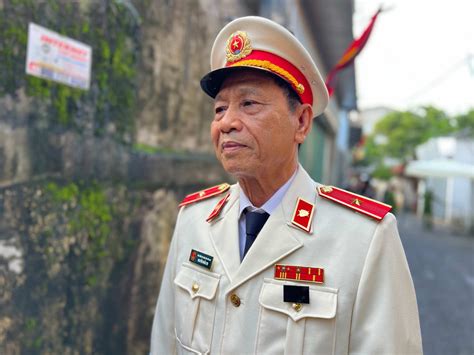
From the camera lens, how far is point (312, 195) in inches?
58.5

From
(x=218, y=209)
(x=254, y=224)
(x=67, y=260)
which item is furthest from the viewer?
(x=67, y=260)

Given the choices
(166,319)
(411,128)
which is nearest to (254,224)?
(166,319)

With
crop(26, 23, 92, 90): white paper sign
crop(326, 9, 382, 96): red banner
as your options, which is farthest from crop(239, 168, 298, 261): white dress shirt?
crop(326, 9, 382, 96): red banner

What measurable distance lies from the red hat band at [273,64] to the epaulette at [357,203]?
331 mm

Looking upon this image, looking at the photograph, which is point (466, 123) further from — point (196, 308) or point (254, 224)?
point (196, 308)

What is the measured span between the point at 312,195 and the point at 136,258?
5.47ft

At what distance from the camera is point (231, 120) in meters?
1.35

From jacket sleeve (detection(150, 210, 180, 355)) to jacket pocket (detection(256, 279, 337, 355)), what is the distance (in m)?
0.46

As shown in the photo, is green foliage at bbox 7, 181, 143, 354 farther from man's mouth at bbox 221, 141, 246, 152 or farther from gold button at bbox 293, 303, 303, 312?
gold button at bbox 293, 303, 303, 312

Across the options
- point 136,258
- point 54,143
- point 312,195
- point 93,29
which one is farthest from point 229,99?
point 136,258

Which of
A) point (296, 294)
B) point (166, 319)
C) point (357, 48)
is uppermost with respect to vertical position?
point (357, 48)

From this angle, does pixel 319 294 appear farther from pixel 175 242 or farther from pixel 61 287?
pixel 61 287

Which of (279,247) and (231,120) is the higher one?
(231,120)

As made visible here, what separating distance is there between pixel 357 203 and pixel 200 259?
1.88 feet
